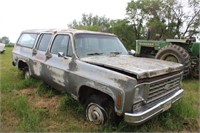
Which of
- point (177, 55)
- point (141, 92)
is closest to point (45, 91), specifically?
point (141, 92)

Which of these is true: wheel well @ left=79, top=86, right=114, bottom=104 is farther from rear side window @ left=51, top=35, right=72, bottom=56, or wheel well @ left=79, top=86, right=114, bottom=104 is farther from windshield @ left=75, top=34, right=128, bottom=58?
rear side window @ left=51, top=35, right=72, bottom=56

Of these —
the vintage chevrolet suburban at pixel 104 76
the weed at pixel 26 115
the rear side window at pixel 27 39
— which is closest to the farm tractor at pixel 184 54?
the vintage chevrolet suburban at pixel 104 76

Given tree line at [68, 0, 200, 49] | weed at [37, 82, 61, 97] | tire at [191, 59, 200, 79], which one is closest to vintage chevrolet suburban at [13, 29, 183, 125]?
weed at [37, 82, 61, 97]

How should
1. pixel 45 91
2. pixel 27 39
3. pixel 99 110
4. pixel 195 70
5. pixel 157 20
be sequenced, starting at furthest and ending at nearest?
pixel 157 20
pixel 195 70
pixel 27 39
pixel 45 91
pixel 99 110

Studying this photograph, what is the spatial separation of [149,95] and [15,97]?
3.47 meters

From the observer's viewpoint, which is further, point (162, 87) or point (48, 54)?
point (48, 54)

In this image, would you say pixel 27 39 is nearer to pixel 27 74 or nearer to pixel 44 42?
pixel 27 74

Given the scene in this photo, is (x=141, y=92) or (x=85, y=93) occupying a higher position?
(x=141, y=92)

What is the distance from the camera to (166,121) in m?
3.85

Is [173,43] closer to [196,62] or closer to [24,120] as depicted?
[196,62]

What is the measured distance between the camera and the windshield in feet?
14.4

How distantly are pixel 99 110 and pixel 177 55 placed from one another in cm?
469

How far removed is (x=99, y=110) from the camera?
3623mm

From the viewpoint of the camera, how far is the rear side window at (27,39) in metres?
6.22
